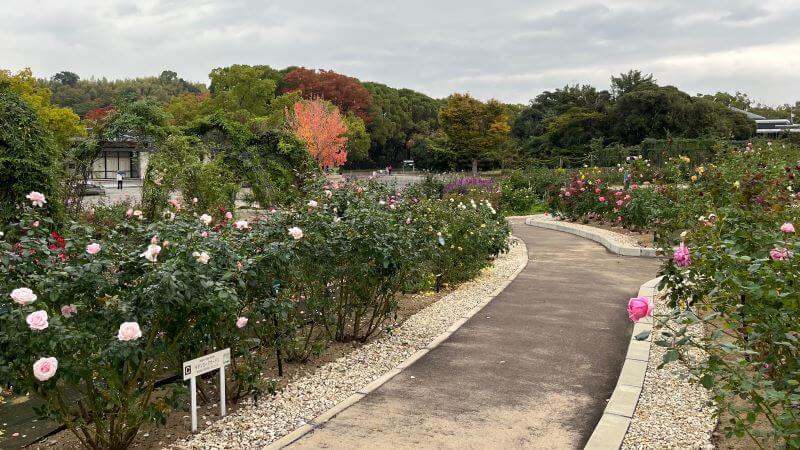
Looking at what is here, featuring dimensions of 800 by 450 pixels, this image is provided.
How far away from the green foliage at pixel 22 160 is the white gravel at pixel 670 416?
8682mm

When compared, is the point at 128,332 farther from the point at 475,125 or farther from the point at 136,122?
the point at 475,125

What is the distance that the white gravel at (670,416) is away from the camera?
3.72m

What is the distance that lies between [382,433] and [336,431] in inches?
11.5

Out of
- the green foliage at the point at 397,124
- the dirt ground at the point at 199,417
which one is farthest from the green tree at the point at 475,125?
the dirt ground at the point at 199,417

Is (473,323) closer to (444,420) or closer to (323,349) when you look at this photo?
(323,349)

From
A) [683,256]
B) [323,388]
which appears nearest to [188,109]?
[323,388]

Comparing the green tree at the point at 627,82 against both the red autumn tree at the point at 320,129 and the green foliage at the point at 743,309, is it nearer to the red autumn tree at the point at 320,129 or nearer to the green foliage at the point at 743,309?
the red autumn tree at the point at 320,129

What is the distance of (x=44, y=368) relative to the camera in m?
2.80

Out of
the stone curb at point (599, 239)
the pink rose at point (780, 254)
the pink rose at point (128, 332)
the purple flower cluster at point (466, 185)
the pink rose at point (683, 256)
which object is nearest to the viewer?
the pink rose at point (128, 332)

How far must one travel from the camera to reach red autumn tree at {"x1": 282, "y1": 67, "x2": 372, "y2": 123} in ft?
180

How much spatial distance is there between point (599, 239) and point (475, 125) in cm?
3345

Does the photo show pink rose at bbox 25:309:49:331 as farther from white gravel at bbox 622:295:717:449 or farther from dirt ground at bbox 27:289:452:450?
white gravel at bbox 622:295:717:449

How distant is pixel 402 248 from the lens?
589cm

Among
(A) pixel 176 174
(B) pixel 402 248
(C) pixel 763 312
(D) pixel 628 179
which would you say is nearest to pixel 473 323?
(B) pixel 402 248
